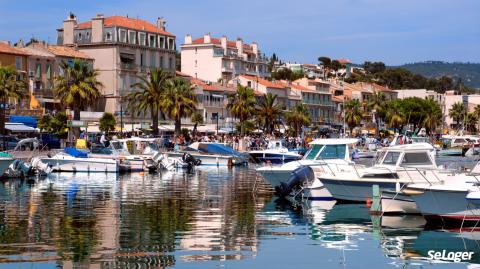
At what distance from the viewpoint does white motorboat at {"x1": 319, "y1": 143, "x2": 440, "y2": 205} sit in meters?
38.4

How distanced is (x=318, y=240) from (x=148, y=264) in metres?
7.75

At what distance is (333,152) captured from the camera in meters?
47.4

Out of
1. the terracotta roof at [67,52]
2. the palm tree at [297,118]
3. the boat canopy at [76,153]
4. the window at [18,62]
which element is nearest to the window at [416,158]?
the boat canopy at [76,153]

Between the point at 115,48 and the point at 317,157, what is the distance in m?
72.7

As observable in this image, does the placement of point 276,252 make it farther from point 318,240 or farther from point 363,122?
point 363,122

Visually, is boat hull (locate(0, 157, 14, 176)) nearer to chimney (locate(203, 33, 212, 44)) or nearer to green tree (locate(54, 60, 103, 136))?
green tree (locate(54, 60, 103, 136))

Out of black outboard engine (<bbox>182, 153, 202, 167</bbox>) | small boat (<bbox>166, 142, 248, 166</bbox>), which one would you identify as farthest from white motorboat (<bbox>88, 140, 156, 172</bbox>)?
small boat (<bbox>166, 142, 248, 166</bbox>)

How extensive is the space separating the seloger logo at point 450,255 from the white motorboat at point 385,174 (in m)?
10.5

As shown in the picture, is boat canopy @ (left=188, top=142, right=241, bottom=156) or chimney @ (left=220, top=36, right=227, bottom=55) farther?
chimney @ (left=220, top=36, right=227, bottom=55)

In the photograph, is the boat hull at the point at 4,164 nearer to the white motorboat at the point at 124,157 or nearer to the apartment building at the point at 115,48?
the white motorboat at the point at 124,157

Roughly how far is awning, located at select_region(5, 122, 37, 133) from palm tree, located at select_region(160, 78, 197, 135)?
1461 centimetres

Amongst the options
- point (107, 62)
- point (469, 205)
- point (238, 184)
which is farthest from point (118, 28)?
point (469, 205)

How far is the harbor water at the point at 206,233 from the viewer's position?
2527 cm

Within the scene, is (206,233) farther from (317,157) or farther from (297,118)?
(297,118)
